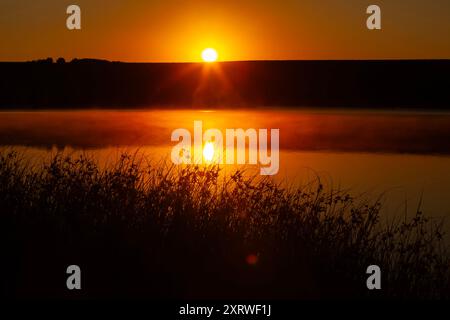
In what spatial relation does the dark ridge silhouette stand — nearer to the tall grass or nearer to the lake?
the lake

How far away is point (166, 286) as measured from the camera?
19.2ft

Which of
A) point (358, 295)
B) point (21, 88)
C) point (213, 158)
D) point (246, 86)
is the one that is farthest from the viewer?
point (246, 86)

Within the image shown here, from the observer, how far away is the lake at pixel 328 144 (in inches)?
476

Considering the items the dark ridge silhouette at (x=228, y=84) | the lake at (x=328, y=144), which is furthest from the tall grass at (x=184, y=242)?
the dark ridge silhouette at (x=228, y=84)

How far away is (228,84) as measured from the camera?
45.6 meters

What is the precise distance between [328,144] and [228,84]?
21585 millimetres

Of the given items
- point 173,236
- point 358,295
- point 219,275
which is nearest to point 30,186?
point 173,236

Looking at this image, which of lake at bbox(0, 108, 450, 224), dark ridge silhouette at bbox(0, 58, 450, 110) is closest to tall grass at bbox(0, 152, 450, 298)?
lake at bbox(0, 108, 450, 224)

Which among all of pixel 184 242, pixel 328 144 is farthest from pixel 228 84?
pixel 184 242

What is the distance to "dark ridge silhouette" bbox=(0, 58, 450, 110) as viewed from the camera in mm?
37625

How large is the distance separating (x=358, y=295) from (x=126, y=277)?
6.91 feet

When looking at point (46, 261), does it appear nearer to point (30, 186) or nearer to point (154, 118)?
point (30, 186)

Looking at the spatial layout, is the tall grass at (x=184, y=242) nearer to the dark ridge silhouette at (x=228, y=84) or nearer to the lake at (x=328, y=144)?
the lake at (x=328, y=144)

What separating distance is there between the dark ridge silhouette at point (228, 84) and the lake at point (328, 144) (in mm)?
1662
